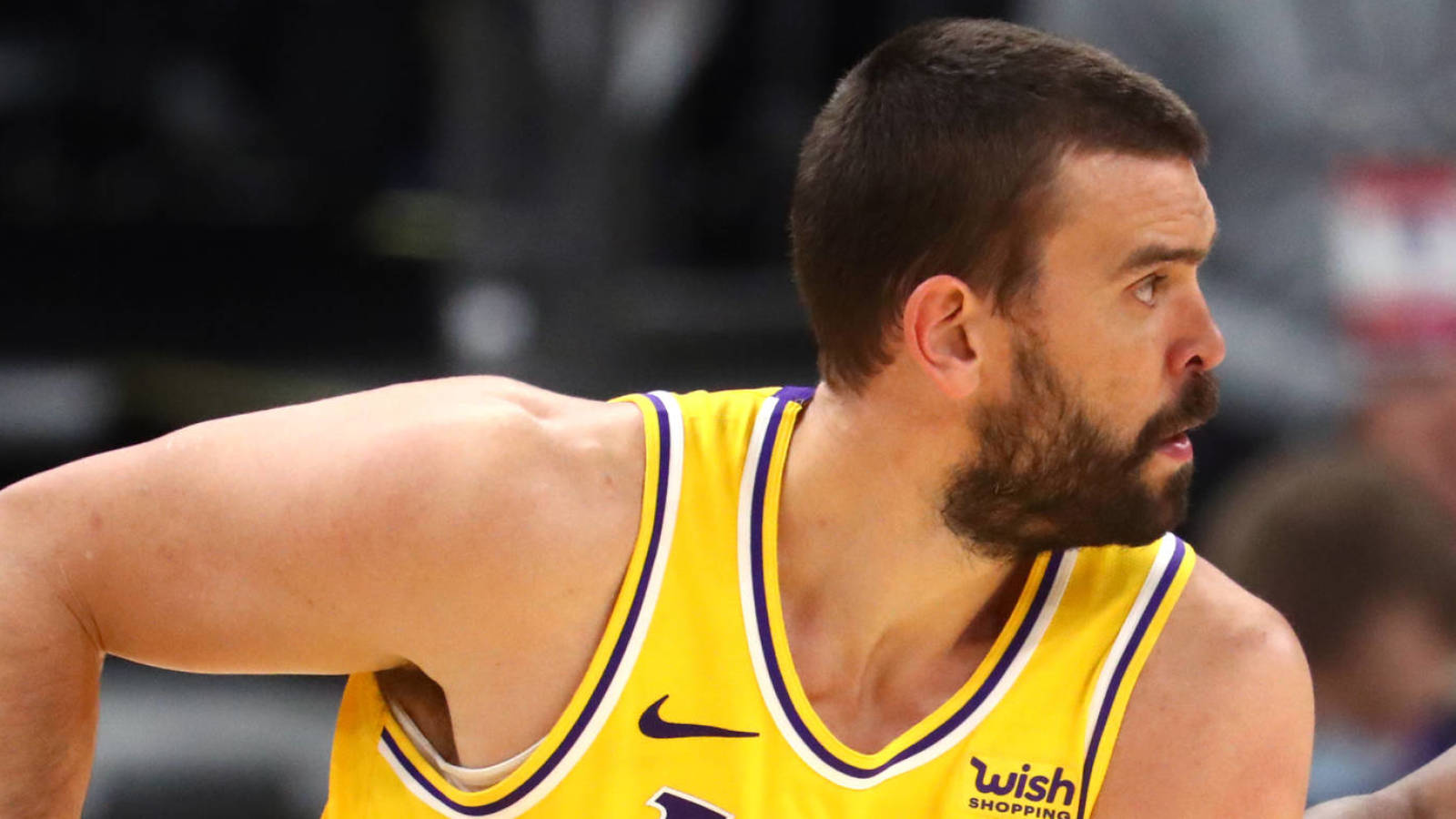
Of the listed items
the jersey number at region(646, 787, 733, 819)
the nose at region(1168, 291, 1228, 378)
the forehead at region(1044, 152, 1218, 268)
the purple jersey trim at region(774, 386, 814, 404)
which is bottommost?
Result: the jersey number at region(646, 787, 733, 819)

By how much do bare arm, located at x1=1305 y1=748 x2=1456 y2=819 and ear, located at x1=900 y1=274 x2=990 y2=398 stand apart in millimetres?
733

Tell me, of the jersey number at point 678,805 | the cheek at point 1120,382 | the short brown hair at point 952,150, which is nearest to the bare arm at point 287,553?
the jersey number at point 678,805

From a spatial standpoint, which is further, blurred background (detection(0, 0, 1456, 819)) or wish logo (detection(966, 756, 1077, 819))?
blurred background (detection(0, 0, 1456, 819))

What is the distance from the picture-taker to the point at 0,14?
6863 mm

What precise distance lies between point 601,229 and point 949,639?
3.17 meters

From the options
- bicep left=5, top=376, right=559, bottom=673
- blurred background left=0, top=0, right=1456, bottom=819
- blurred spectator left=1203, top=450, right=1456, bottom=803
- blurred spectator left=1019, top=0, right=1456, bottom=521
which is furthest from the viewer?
blurred spectator left=1019, top=0, right=1456, bottom=521

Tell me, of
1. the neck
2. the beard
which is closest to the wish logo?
the neck

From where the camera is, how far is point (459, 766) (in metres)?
2.36

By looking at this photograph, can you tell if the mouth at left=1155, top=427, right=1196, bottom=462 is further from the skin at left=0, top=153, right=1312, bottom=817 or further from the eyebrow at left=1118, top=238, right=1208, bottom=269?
the eyebrow at left=1118, top=238, right=1208, bottom=269

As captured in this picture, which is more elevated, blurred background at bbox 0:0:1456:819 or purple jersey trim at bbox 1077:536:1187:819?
blurred background at bbox 0:0:1456:819

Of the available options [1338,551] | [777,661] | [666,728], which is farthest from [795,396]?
[1338,551]

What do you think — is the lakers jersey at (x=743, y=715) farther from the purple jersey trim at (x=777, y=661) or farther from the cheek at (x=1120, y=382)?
the cheek at (x=1120, y=382)

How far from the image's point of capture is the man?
2.24 metres

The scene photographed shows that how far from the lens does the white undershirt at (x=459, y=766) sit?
90.7 inches
